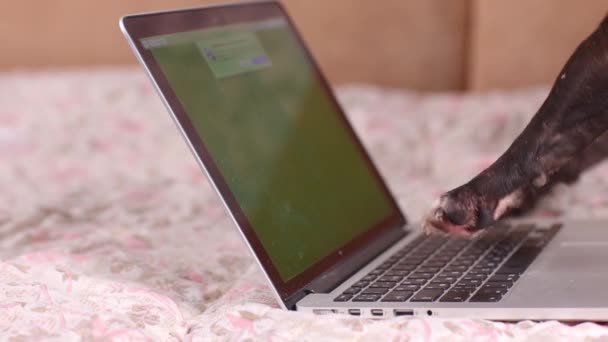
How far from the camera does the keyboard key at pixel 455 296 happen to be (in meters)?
1.00

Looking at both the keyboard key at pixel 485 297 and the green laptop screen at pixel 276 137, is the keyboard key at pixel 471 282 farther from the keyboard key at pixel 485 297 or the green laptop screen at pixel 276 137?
the green laptop screen at pixel 276 137

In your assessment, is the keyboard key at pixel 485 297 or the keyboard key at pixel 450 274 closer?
the keyboard key at pixel 485 297

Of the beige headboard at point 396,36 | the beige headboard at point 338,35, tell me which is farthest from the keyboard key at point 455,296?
the beige headboard at point 338,35

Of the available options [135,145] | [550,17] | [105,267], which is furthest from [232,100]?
[550,17]

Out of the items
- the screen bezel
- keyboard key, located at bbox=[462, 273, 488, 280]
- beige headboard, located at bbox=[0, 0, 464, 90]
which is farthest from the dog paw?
beige headboard, located at bbox=[0, 0, 464, 90]

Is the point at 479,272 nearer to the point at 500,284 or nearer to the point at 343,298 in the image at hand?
the point at 500,284

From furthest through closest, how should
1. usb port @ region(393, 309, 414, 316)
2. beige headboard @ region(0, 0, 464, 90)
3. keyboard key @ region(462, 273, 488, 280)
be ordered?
beige headboard @ region(0, 0, 464, 90) → keyboard key @ region(462, 273, 488, 280) → usb port @ region(393, 309, 414, 316)

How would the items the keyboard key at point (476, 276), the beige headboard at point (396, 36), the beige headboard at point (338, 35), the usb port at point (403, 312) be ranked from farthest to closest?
the beige headboard at point (338, 35)
the beige headboard at point (396, 36)
the keyboard key at point (476, 276)
the usb port at point (403, 312)

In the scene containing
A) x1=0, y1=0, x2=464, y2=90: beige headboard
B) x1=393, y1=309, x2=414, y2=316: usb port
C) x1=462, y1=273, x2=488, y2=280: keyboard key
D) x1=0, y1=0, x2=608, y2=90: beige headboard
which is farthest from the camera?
x1=0, y1=0, x2=464, y2=90: beige headboard

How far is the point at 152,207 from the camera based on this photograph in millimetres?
1804

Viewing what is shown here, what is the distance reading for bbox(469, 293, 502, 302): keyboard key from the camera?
3.25ft

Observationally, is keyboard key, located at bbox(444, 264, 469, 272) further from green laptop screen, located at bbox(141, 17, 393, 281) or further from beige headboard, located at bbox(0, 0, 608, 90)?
beige headboard, located at bbox(0, 0, 608, 90)

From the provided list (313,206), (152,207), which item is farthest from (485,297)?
(152,207)

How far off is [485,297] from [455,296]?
0.03m
